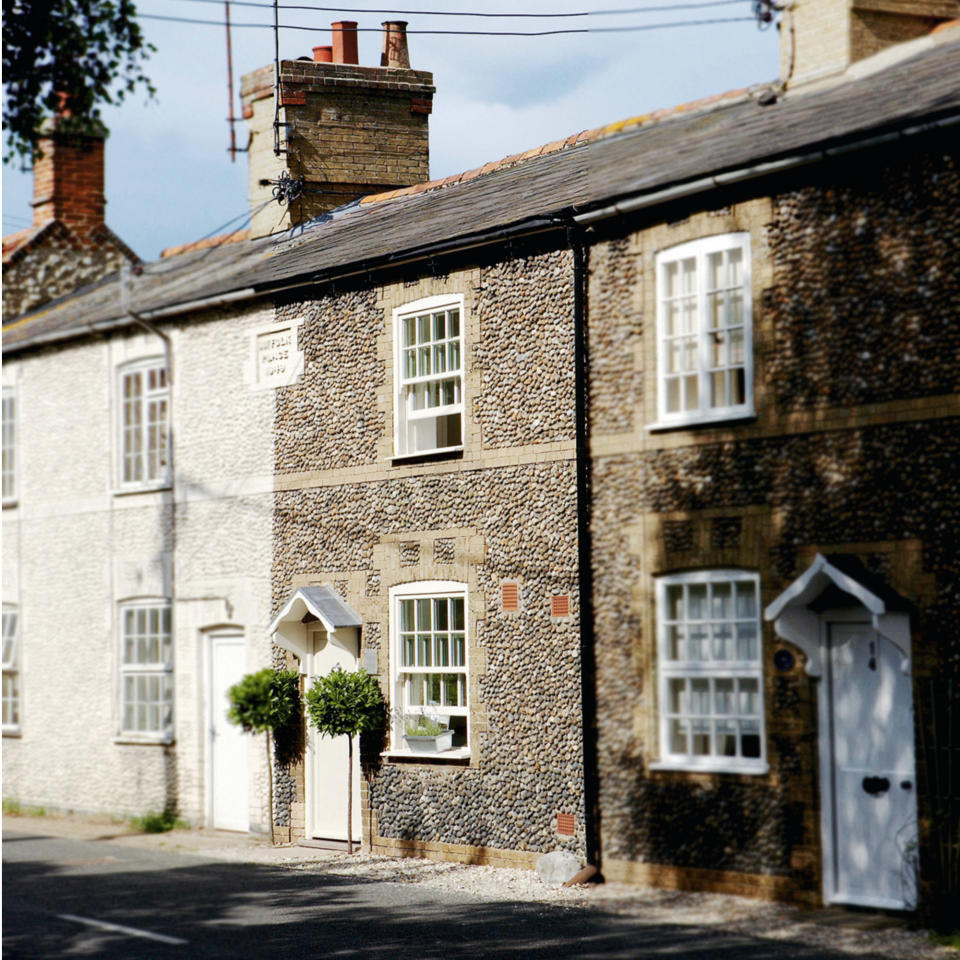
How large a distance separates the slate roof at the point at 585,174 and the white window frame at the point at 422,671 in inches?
138

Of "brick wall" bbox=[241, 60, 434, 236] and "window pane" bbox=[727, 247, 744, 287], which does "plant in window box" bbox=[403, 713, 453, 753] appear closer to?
"window pane" bbox=[727, 247, 744, 287]

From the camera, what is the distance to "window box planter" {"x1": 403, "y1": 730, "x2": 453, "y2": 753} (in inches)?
619

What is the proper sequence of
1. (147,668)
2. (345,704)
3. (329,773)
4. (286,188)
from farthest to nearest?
1. (147,668)
2. (286,188)
3. (329,773)
4. (345,704)

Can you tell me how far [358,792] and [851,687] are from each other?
6.33 meters

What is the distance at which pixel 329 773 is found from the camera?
56.3 feet

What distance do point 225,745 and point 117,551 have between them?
3306 millimetres

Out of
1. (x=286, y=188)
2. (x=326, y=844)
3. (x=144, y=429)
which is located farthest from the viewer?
(x=144, y=429)

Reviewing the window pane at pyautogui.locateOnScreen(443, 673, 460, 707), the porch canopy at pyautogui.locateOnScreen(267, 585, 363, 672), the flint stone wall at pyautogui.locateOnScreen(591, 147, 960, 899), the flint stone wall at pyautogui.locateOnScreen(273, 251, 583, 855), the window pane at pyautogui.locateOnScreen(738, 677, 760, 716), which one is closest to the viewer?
the flint stone wall at pyautogui.locateOnScreen(591, 147, 960, 899)

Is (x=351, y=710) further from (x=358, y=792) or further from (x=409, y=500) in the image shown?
(x=409, y=500)

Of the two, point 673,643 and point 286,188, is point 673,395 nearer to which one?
point 673,643

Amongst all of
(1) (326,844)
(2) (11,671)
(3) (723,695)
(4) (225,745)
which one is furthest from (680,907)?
(2) (11,671)

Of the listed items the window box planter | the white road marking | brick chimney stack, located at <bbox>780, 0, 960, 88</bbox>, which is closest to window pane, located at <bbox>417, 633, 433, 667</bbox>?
the window box planter

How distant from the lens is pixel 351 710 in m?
16.1

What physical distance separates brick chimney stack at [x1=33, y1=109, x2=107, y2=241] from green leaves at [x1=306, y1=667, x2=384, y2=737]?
40.8 ft
